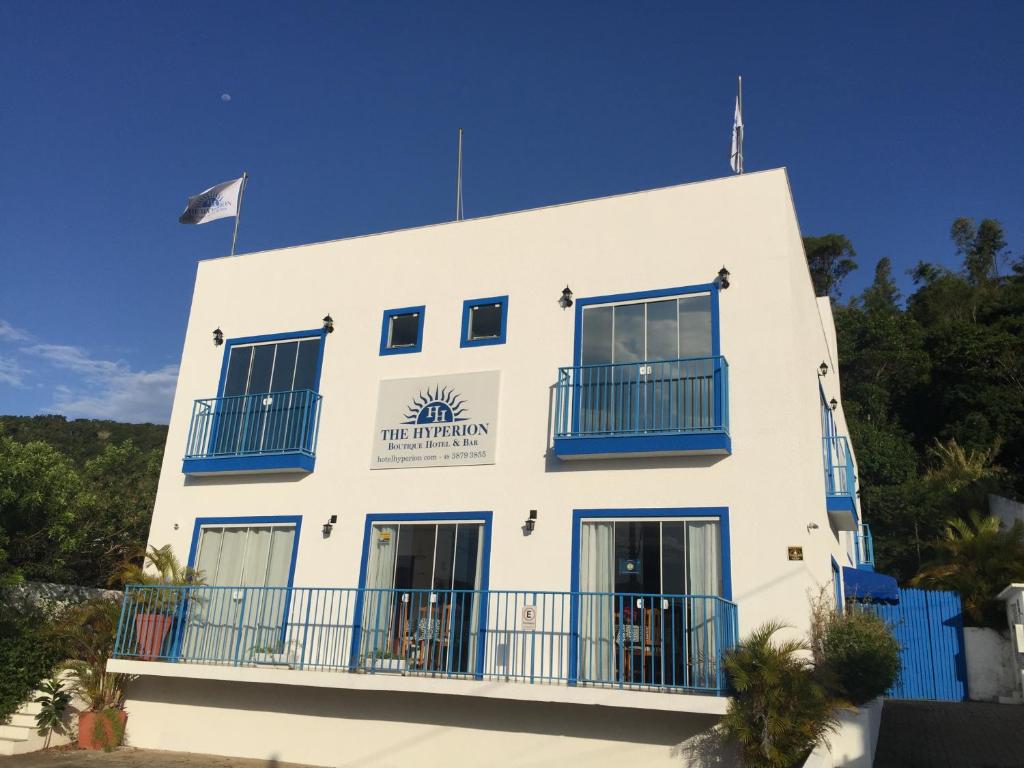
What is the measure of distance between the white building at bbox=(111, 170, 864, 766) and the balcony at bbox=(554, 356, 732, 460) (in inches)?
1.6

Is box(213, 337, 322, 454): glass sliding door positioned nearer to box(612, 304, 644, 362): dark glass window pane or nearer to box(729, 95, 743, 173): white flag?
box(612, 304, 644, 362): dark glass window pane

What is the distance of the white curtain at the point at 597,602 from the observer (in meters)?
10.9

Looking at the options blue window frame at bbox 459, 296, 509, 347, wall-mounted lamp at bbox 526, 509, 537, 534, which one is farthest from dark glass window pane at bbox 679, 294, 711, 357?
wall-mounted lamp at bbox 526, 509, 537, 534

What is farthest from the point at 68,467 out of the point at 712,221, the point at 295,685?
the point at 712,221

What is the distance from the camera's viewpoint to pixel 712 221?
1267cm

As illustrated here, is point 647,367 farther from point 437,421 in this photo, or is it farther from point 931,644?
point 931,644

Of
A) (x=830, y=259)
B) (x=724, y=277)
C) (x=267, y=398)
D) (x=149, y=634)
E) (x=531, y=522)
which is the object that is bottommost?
(x=149, y=634)

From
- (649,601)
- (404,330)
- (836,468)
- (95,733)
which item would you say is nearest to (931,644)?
(836,468)

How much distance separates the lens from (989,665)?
17984 mm

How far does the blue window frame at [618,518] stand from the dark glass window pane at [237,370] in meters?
7.06

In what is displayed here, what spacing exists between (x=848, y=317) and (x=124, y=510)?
109 ft

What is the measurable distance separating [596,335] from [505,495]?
9.34ft

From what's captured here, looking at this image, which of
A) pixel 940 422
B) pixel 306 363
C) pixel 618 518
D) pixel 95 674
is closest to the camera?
pixel 618 518

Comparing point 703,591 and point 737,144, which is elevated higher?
point 737,144
